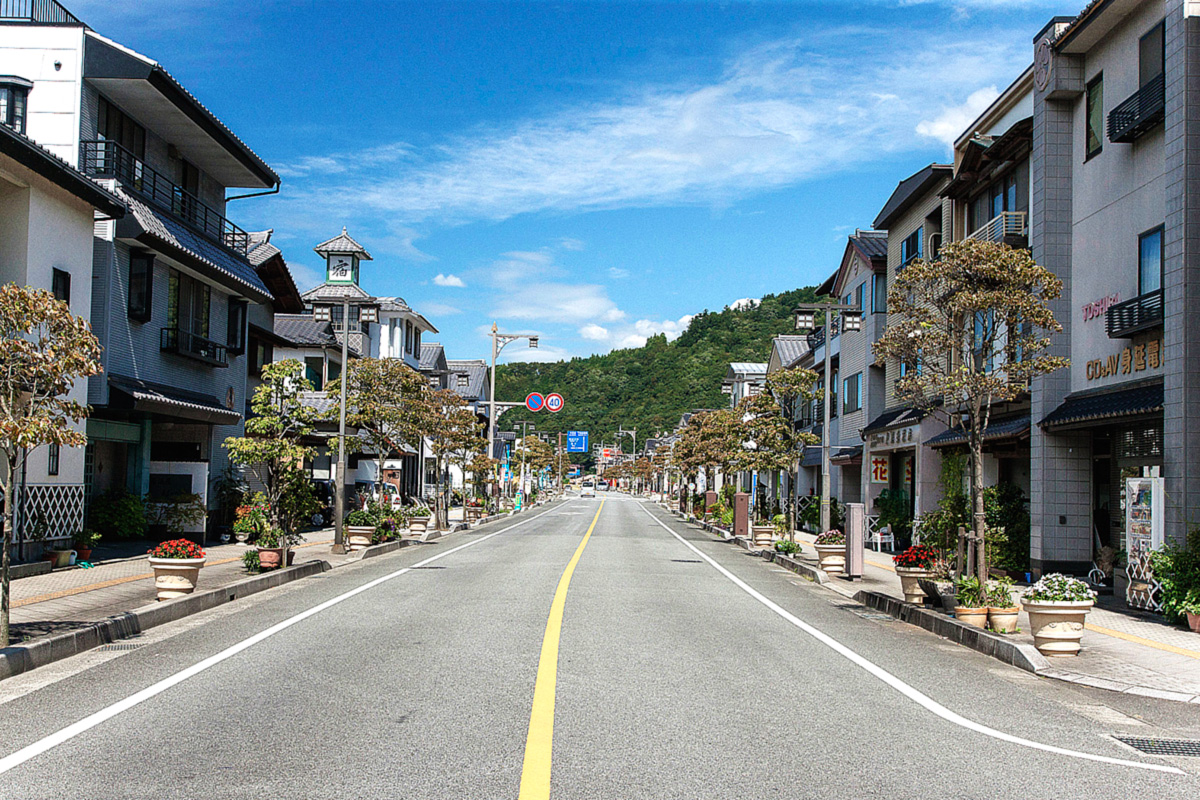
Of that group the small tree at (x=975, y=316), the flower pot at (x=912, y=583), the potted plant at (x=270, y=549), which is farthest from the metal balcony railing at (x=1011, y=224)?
→ the potted plant at (x=270, y=549)

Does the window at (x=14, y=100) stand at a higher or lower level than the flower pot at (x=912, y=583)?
higher

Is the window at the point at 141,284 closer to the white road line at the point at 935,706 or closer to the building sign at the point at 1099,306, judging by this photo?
the white road line at the point at 935,706

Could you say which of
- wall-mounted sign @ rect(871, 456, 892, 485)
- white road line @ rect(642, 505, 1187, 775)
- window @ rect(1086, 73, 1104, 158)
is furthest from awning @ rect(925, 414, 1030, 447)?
wall-mounted sign @ rect(871, 456, 892, 485)

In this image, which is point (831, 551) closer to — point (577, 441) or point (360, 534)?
point (360, 534)

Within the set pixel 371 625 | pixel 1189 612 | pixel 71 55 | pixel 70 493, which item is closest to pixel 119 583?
pixel 70 493

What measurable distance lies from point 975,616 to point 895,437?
2012cm

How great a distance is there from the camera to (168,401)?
922 inches

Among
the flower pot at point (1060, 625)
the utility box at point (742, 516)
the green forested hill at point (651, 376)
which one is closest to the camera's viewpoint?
the flower pot at point (1060, 625)

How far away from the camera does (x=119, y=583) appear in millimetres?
17016

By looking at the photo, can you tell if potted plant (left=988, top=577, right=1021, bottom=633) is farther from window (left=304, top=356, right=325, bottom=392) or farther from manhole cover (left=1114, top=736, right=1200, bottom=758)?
window (left=304, top=356, right=325, bottom=392)

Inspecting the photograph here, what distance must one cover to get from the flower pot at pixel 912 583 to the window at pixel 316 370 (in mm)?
A: 32822

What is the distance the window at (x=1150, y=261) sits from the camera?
663 inches

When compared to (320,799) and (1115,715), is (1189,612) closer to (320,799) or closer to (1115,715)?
(1115,715)

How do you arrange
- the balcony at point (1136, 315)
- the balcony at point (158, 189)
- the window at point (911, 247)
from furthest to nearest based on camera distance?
the window at point (911, 247), the balcony at point (158, 189), the balcony at point (1136, 315)
